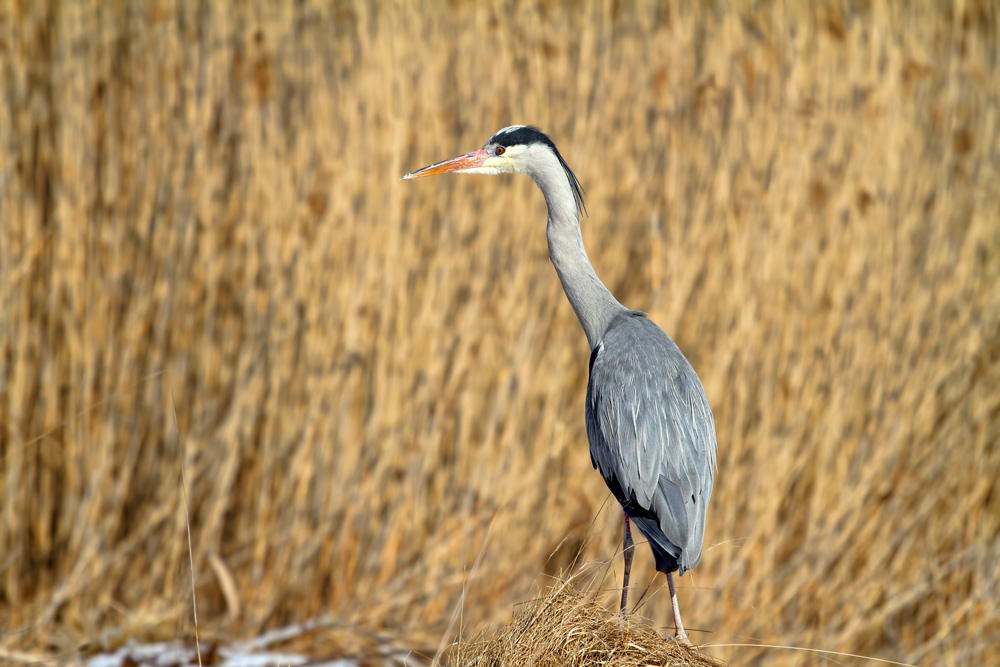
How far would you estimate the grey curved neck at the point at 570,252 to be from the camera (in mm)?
1781

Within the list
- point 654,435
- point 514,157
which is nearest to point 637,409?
point 654,435

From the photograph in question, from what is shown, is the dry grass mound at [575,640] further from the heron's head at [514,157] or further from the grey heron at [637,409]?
the heron's head at [514,157]

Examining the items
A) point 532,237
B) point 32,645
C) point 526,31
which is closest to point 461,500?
point 532,237

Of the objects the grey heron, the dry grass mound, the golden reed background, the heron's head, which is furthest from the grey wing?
the golden reed background

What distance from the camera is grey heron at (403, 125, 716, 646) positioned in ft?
5.49

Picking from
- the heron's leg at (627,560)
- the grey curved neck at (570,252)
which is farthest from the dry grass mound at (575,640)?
the grey curved neck at (570,252)

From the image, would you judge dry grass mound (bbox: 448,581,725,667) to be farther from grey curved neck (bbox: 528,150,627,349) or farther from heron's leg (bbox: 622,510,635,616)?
grey curved neck (bbox: 528,150,627,349)

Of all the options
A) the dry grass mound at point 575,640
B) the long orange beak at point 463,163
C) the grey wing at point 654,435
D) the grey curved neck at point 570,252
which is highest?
the long orange beak at point 463,163

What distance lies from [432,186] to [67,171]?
3.89 ft

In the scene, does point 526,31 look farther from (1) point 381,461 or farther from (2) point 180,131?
(1) point 381,461

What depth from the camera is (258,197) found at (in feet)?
9.66

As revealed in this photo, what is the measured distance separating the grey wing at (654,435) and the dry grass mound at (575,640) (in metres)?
0.16

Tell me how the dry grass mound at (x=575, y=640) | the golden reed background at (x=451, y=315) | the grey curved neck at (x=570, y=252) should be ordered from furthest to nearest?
the golden reed background at (x=451, y=315), the grey curved neck at (x=570, y=252), the dry grass mound at (x=575, y=640)

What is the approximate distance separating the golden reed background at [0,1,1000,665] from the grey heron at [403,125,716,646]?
1083mm
